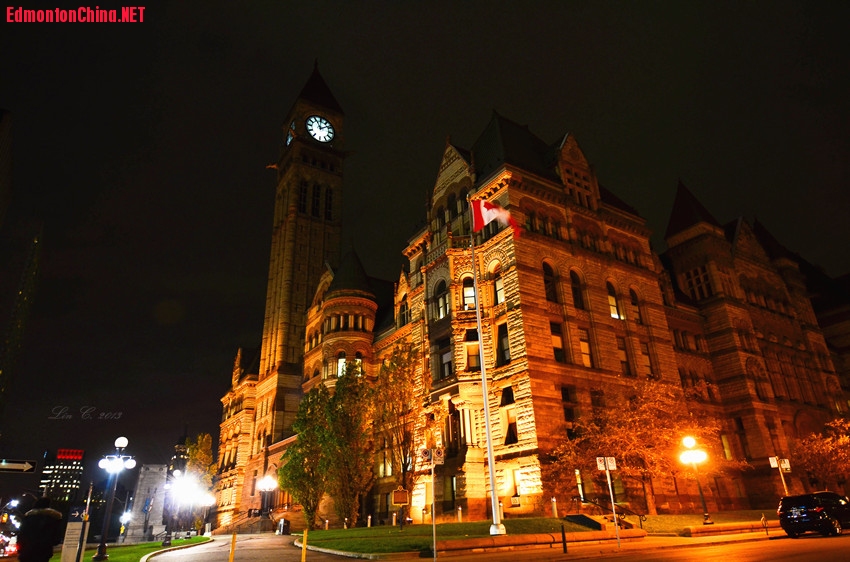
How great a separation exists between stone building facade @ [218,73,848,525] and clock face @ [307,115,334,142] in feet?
107

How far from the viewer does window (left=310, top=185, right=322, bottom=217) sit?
265 feet

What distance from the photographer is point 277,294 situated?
74.7 meters

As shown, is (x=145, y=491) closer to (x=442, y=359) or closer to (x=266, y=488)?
(x=266, y=488)

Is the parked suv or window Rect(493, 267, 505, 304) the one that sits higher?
window Rect(493, 267, 505, 304)

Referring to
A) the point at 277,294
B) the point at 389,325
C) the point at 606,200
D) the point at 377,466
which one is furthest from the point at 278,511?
the point at 606,200

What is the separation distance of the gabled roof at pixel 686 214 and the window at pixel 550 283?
2315 centimetres

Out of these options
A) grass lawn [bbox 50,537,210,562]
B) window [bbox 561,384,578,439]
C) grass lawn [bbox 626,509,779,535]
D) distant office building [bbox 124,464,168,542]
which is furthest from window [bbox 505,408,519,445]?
distant office building [bbox 124,464,168,542]

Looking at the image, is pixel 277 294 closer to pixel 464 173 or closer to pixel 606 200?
pixel 464 173

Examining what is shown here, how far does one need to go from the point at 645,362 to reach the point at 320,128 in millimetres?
66180

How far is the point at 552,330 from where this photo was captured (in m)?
36.6

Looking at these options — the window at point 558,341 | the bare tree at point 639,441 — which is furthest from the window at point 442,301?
the bare tree at point 639,441

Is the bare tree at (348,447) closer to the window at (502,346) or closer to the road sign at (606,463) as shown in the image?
the window at (502,346)

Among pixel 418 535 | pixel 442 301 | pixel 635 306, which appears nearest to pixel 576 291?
pixel 635 306

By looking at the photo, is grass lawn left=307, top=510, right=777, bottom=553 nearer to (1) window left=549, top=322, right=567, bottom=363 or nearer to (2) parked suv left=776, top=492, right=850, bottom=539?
(2) parked suv left=776, top=492, right=850, bottom=539
